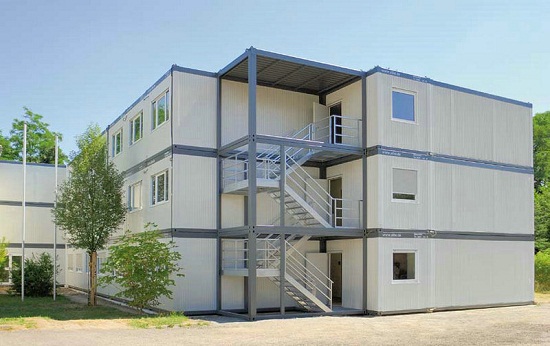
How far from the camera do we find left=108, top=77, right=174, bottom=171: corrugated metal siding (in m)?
23.5

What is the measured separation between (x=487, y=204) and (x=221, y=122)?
36.7ft

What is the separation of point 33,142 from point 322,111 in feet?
140

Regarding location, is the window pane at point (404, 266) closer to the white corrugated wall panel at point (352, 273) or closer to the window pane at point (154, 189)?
the white corrugated wall panel at point (352, 273)

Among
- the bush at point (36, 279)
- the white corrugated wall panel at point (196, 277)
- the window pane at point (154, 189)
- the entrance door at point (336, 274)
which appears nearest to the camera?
the white corrugated wall panel at point (196, 277)

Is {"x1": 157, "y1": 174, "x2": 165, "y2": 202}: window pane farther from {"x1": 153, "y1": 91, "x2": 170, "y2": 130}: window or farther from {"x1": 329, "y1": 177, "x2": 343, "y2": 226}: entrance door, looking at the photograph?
{"x1": 329, "y1": 177, "x2": 343, "y2": 226}: entrance door

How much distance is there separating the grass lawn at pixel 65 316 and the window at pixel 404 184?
8.65m

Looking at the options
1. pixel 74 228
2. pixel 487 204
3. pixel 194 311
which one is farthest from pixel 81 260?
pixel 487 204

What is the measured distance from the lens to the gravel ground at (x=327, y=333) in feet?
48.6

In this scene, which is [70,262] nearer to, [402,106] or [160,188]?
[160,188]

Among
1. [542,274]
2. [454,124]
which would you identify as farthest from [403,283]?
[542,274]

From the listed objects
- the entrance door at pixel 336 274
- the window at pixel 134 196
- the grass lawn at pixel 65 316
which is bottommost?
the grass lawn at pixel 65 316

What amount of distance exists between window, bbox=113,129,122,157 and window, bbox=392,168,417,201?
14.3 meters

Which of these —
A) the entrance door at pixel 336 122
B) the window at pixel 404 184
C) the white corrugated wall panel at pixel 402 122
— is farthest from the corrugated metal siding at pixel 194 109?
the window at pixel 404 184

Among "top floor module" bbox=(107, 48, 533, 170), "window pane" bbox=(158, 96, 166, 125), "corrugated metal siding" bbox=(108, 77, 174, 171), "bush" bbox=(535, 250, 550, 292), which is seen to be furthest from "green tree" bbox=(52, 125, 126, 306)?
"bush" bbox=(535, 250, 550, 292)
